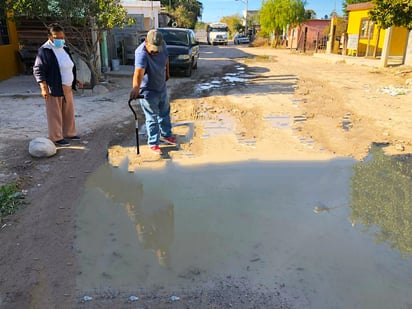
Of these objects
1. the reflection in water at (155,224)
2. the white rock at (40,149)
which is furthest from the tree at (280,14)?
the reflection in water at (155,224)

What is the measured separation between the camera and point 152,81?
18.5ft

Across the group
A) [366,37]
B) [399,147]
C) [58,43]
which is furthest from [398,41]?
[58,43]

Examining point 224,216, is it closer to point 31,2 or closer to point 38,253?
point 38,253

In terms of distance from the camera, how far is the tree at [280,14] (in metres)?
36.4

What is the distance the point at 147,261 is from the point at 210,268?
0.53m

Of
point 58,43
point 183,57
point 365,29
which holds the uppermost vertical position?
point 365,29

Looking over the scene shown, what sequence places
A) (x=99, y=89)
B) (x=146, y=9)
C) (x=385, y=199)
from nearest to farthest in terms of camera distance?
1. (x=385, y=199)
2. (x=99, y=89)
3. (x=146, y=9)

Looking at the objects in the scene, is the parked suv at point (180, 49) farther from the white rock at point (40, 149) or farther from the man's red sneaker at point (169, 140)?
the white rock at point (40, 149)

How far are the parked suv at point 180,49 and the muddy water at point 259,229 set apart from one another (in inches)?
373

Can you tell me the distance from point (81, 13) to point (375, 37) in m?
18.2

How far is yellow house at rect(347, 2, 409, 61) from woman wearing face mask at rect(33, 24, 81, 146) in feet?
65.7

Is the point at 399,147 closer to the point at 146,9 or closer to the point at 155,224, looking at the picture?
the point at 155,224

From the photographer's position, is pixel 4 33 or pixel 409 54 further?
pixel 409 54

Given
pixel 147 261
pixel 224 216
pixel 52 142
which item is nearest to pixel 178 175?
pixel 224 216
